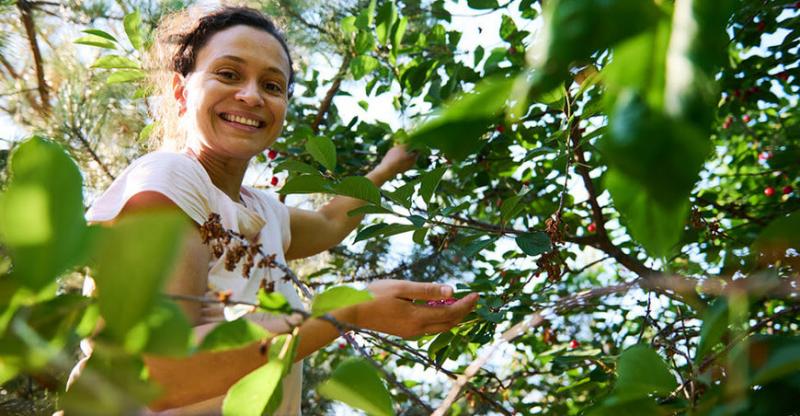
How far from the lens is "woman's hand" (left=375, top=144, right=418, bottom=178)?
1.92m

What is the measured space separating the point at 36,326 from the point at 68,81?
8.30 feet

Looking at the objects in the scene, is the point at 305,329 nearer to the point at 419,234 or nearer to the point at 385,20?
the point at 419,234

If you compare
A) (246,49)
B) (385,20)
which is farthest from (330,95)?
(246,49)

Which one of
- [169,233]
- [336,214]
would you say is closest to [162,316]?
[169,233]

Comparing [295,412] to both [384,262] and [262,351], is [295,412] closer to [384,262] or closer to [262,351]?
[262,351]

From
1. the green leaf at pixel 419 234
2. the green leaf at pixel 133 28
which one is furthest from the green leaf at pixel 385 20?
the green leaf at pixel 419 234

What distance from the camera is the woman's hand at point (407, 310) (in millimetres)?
1023

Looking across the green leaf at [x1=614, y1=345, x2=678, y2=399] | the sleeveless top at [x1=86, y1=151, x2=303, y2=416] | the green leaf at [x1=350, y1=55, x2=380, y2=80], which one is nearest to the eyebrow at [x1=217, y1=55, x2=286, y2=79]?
the sleeveless top at [x1=86, y1=151, x2=303, y2=416]

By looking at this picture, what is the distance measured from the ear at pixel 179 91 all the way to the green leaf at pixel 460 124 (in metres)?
1.48

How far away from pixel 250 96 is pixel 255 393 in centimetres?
111

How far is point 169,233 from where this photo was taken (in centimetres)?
31

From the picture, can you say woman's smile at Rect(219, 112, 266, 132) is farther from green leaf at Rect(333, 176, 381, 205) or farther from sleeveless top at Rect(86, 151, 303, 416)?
green leaf at Rect(333, 176, 381, 205)

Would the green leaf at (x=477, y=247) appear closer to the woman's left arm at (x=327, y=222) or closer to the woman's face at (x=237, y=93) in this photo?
the woman's face at (x=237, y=93)

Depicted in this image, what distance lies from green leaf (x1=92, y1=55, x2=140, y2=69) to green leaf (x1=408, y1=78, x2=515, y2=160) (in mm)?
1789
